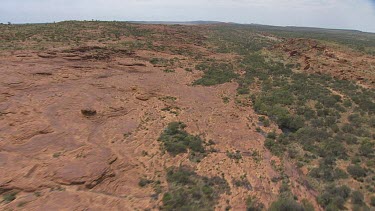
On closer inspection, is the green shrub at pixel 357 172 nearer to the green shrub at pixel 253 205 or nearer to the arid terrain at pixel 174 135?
the arid terrain at pixel 174 135

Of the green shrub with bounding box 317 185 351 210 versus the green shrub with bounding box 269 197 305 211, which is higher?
the green shrub with bounding box 269 197 305 211

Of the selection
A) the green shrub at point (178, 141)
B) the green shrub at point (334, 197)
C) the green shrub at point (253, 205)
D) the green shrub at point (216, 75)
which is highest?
the green shrub at point (216, 75)

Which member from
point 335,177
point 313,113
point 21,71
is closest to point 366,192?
point 335,177

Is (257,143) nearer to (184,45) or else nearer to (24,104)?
(24,104)

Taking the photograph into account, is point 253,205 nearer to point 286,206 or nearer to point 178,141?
point 286,206

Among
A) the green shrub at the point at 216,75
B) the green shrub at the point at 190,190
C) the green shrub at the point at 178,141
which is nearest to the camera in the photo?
the green shrub at the point at 190,190

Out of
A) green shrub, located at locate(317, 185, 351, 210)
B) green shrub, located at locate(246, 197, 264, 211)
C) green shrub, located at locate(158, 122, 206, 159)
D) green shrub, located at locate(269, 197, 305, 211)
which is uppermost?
green shrub, located at locate(158, 122, 206, 159)

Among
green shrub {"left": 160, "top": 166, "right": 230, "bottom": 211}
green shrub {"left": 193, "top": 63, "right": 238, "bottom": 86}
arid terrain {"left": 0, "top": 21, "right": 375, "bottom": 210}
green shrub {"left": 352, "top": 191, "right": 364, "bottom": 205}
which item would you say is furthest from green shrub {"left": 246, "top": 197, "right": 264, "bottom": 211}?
green shrub {"left": 193, "top": 63, "right": 238, "bottom": 86}

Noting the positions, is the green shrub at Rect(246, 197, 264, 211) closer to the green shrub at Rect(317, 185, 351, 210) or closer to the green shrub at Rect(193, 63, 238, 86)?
the green shrub at Rect(317, 185, 351, 210)

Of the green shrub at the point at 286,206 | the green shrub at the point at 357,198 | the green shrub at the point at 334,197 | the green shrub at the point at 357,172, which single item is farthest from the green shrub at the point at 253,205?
the green shrub at the point at 357,172
